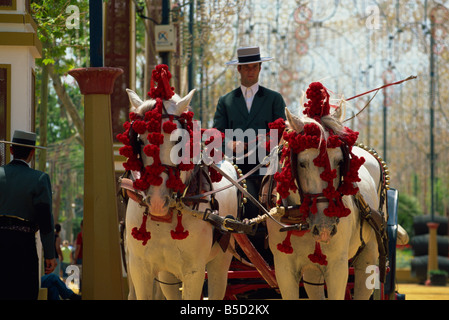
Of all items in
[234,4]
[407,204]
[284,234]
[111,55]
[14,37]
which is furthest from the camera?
[407,204]

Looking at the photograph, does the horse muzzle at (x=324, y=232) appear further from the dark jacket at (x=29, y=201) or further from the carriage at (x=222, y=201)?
the dark jacket at (x=29, y=201)

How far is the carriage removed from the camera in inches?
283

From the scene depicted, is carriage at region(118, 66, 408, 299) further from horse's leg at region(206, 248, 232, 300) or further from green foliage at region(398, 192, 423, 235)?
green foliage at region(398, 192, 423, 235)

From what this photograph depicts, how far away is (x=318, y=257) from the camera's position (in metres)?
7.38

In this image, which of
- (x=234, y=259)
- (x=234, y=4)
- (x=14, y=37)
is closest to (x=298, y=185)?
(x=234, y=259)

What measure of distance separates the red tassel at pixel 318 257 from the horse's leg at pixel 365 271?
130 centimetres

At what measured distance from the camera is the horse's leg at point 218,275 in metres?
8.45

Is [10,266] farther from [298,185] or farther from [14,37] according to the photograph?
[14,37]

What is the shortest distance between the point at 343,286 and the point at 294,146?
1332 mm

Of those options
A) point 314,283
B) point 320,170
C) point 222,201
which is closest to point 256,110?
point 222,201

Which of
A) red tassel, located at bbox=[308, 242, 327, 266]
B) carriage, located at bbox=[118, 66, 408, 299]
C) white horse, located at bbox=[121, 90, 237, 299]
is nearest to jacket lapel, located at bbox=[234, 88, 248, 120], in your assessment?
carriage, located at bbox=[118, 66, 408, 299]

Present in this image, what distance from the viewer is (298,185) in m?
7.31

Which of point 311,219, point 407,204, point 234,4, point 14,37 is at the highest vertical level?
point 234,4

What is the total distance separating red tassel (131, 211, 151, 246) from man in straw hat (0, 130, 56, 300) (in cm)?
67
